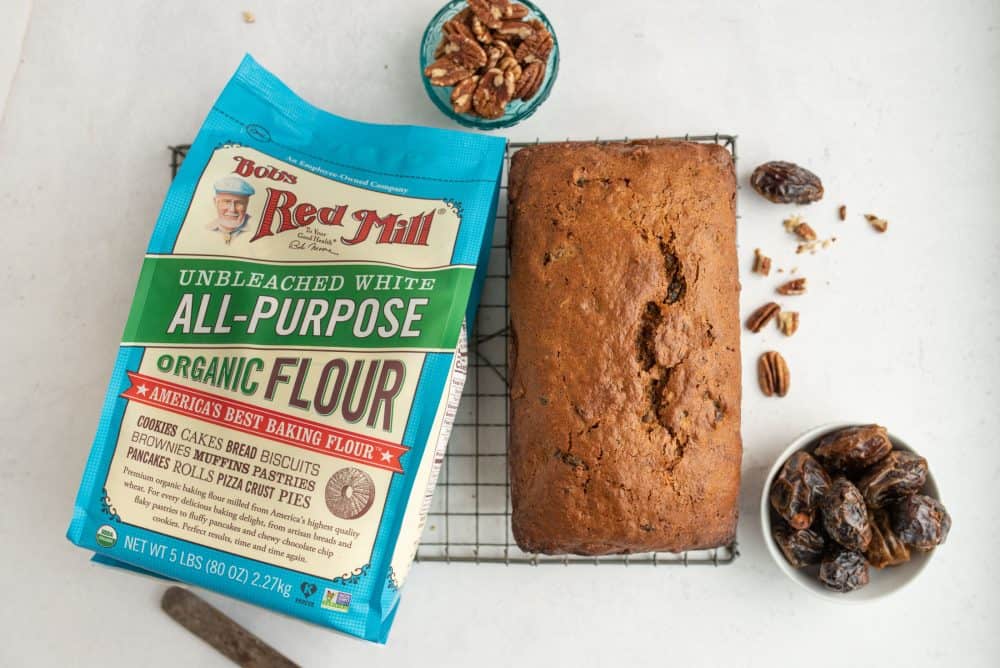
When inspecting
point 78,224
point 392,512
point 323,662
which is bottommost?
point 323,662

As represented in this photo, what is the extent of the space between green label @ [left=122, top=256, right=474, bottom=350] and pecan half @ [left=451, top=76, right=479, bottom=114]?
0.36 metres

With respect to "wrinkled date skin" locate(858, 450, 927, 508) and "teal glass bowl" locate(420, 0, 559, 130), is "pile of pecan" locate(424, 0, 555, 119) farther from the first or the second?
"wrinkled date skin" locate(858, 450, 927, 508)

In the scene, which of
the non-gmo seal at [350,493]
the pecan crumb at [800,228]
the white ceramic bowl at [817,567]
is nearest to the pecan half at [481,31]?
the pecan crumb at [800,228]

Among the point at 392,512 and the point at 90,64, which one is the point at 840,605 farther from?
the point at 90,64

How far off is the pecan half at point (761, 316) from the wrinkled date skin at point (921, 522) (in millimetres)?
432

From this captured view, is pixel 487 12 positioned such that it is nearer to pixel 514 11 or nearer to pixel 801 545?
pixel 514 11

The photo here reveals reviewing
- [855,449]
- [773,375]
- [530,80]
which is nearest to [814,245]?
[773,375]

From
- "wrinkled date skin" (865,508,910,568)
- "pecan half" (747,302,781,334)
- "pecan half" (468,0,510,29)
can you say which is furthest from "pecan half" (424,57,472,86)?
"wrinkled date skin" (865,508,910,568)

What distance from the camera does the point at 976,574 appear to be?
148 centimetres

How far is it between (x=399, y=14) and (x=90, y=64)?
0.72 m

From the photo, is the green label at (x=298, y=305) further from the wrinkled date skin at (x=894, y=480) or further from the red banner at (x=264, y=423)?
the wrinkled date skin at (x=894, y=480)

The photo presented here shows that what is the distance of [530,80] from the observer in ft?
4.46

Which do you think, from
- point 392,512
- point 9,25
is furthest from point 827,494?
point 9,25

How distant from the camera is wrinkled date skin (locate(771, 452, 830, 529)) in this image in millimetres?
1323
